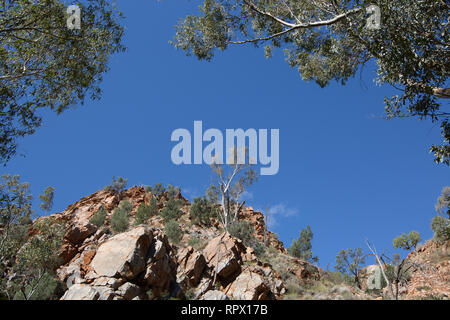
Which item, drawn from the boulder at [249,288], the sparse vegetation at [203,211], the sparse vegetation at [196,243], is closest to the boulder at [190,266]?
the boulder at [249,288]

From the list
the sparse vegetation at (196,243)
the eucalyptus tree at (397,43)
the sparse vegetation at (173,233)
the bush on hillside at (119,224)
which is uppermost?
the eucalyptus tree at (397,43)

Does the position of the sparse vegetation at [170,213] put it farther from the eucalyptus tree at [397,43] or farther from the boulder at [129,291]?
the eucalyptus tree at [397,43]

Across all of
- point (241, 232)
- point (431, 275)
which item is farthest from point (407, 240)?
point (241, 232)

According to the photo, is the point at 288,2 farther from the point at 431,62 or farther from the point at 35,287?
the point at 35,287

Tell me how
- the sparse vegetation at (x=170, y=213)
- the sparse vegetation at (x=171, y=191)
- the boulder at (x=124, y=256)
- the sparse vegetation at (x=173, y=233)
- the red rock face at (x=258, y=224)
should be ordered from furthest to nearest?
the sparse vegetation at (x=171, y=191), the red rock face at (x=258, y=224), the sparse vegetation at (x=170, y=213), the sparse vegetation at (x=173, y=233), the boulder at (x=124, y=256)

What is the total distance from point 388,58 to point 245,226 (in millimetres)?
15568

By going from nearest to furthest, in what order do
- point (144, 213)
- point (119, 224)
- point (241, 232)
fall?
point (241, 232)
point (119, 224)
point (144, 213)

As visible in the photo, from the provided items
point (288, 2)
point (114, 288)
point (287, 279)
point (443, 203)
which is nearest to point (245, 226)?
point (287, 279)

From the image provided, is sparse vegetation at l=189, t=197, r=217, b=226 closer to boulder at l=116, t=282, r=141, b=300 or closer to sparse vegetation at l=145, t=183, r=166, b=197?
sparse vegetation at l=145, t=183, r=166, b=197

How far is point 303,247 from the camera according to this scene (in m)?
28.5

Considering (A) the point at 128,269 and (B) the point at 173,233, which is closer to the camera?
(A) the point at 128,269

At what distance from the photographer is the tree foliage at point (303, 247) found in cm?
2762

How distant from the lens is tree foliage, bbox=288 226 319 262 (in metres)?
27.6

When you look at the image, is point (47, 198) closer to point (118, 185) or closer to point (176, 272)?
point (118, 185)
